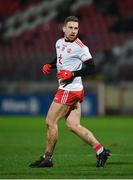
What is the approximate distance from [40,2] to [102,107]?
739 centimetres

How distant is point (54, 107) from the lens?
9469 millimetres

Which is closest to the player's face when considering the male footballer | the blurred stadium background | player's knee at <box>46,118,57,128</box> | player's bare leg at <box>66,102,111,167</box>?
the male footballer

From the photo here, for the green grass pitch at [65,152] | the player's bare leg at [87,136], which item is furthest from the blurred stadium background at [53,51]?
the player's bare leg at [87,136]

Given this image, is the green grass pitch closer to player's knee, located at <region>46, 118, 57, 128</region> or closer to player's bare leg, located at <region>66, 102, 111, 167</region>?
player's bare leg, located at <region>66, 102, 111, 167</region>

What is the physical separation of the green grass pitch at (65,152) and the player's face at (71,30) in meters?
1.83

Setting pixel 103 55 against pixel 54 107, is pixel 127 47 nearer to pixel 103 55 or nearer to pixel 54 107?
pixel 103 55

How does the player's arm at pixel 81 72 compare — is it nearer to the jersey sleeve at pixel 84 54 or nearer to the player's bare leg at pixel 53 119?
the jersey sleeve at pixel 84 54

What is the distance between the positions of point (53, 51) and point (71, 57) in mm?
18170

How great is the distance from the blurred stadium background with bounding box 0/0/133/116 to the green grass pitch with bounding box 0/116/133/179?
A: 289 cm

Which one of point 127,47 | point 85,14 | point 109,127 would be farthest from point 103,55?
A: point 109,127

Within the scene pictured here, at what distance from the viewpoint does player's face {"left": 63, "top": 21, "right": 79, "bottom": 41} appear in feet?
30.4

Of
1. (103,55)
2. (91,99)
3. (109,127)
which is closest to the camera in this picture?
(109,127)

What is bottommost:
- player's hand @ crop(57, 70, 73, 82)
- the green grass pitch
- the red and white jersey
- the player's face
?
the green grass pitch

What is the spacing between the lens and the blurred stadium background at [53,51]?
2459 cm
